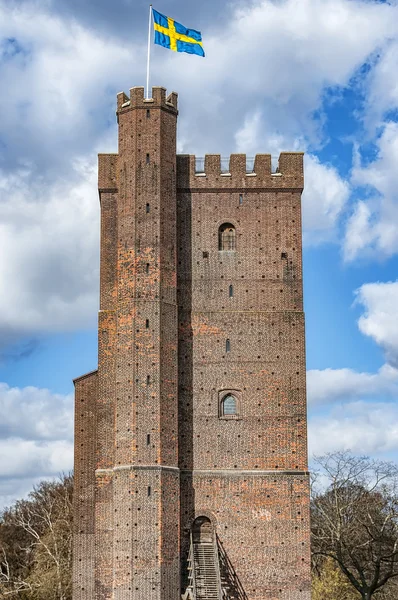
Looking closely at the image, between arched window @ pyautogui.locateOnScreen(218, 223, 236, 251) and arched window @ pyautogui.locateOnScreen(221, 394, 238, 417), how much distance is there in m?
6.32

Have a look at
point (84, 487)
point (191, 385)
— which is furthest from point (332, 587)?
Answer: point (84, 487)

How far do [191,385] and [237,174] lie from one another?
9364 mm

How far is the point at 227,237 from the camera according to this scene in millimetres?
43000

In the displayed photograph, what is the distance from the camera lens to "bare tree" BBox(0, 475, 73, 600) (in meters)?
50.5

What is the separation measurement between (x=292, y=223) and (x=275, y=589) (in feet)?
49.2

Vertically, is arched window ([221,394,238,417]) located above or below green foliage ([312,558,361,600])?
above

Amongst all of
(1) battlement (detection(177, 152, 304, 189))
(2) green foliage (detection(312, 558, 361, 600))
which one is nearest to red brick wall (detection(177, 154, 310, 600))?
(1) battlement (detection(177, 152, 304, 189))

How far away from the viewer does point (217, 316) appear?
41938 millimetres

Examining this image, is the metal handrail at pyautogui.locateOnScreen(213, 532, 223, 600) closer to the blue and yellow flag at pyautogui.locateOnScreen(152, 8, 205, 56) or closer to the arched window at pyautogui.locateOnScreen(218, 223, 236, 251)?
the arched window at pyautogui.locateOnScreen(218, 223, 236, 251)

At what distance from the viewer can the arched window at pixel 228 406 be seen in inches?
1623

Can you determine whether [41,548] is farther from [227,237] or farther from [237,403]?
[227,237]

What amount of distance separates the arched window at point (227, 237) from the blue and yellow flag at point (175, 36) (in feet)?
24.6

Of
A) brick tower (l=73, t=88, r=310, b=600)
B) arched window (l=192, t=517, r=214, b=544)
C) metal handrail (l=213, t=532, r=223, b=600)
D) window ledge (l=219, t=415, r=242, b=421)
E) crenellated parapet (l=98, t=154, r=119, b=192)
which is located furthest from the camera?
crenellated parapet (l=98, t=154, r=119, b=192)

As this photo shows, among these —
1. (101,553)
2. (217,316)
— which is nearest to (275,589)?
(101,553)
